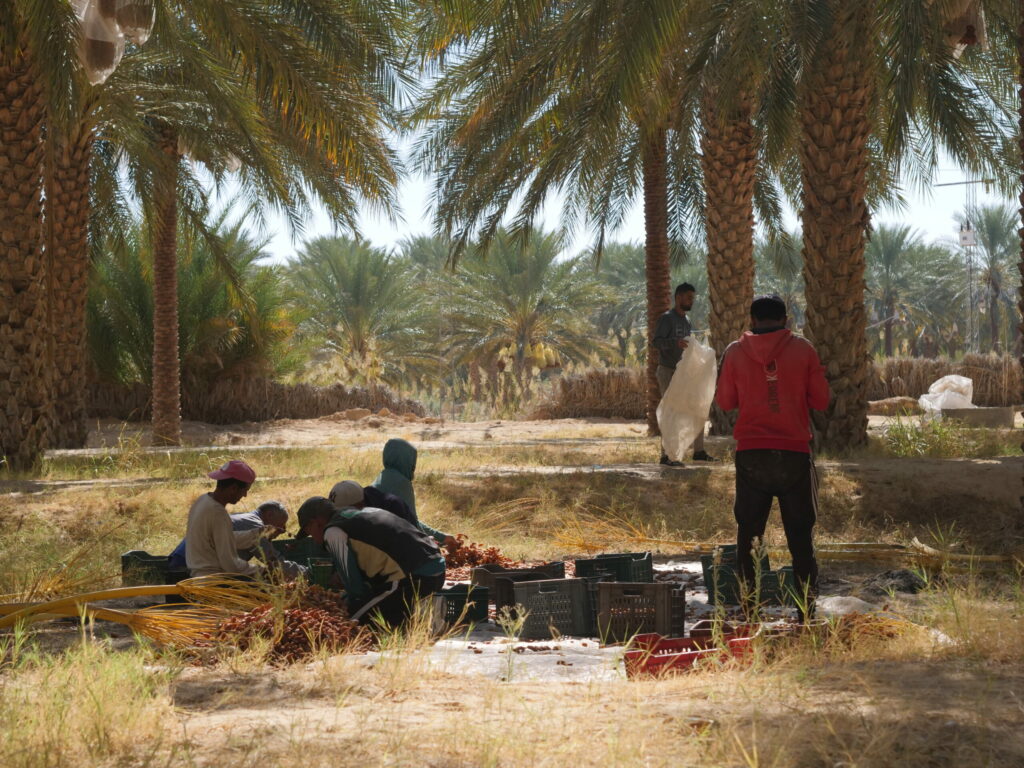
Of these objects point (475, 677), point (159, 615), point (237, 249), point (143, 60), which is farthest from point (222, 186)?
point (475, 677)

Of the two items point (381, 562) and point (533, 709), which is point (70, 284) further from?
point (533, 709)

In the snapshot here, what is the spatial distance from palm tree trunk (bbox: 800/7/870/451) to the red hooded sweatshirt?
5.95 m

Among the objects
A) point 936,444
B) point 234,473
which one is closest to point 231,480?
point 234,473

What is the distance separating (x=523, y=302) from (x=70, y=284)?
23699 millimetres

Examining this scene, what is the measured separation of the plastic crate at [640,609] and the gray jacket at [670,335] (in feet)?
17.8

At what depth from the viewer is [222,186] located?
17.3m

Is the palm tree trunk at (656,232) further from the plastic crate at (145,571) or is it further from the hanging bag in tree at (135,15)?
the plastic crate at (145,571)

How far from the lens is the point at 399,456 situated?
663 cm

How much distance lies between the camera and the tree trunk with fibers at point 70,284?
13.7 metres

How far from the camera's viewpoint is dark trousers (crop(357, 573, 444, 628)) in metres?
5.45

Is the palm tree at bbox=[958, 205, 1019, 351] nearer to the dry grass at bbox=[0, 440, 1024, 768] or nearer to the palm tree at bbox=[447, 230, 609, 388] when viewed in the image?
the palm tree at bbox=[447, 230, 609, 388]

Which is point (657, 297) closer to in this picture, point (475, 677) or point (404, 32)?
point (404, 32)

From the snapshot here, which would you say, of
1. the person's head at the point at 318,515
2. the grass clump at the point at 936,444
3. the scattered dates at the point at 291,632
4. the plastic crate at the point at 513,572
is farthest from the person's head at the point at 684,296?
the scattered dates at the point at 291,632

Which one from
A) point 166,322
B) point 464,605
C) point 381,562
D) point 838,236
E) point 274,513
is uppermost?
point 838,236
